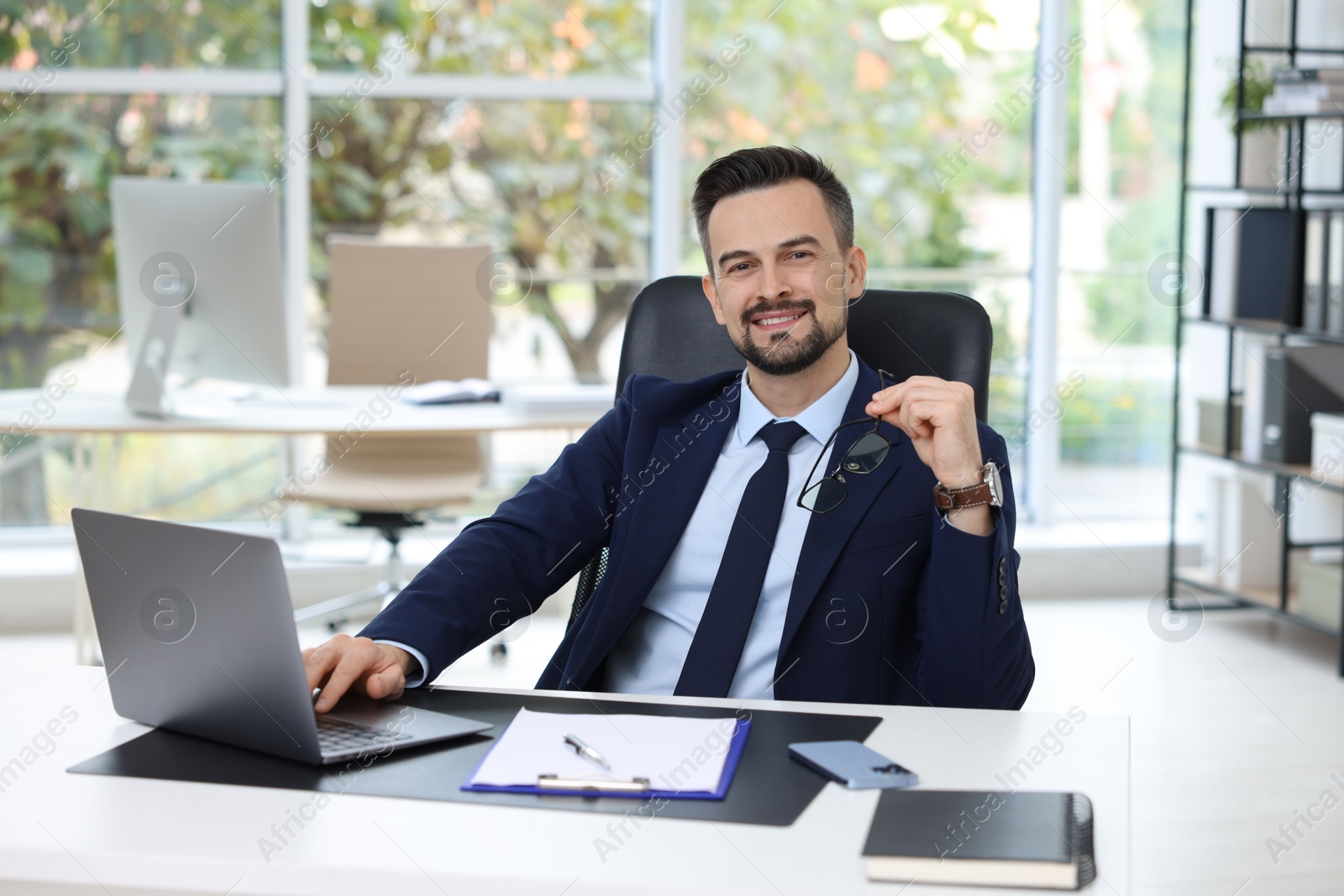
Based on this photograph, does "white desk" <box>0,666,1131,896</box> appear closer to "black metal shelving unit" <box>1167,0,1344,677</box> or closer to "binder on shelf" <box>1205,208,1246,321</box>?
"black metal shelving unit" <box>1167,0,1344,677</box>

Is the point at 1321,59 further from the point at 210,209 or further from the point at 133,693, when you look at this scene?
the point at 133,693

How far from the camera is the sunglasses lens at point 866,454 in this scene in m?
1.58

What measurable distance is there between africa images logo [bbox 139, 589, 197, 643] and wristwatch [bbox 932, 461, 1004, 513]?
0.76 metres

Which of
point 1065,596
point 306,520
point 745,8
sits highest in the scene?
point 745,8

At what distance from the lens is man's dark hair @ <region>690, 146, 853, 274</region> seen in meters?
1.81

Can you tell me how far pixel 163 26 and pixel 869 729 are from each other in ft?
11.6

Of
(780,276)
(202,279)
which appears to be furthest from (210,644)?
(202,279)

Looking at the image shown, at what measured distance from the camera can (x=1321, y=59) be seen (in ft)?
13.7

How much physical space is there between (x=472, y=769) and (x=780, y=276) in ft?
2.81

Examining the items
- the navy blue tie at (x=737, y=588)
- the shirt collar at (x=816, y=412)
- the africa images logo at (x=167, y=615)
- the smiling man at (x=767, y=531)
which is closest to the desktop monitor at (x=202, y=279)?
the smiling man at (x=767, y=531)

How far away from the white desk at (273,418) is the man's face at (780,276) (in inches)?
57.5

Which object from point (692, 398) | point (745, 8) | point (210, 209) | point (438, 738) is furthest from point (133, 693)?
point (745, 8)

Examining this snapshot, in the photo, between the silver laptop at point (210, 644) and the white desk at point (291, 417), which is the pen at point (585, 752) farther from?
the white desk at point (291, 417)

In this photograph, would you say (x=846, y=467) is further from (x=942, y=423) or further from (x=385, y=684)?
(x=385, y=684)
